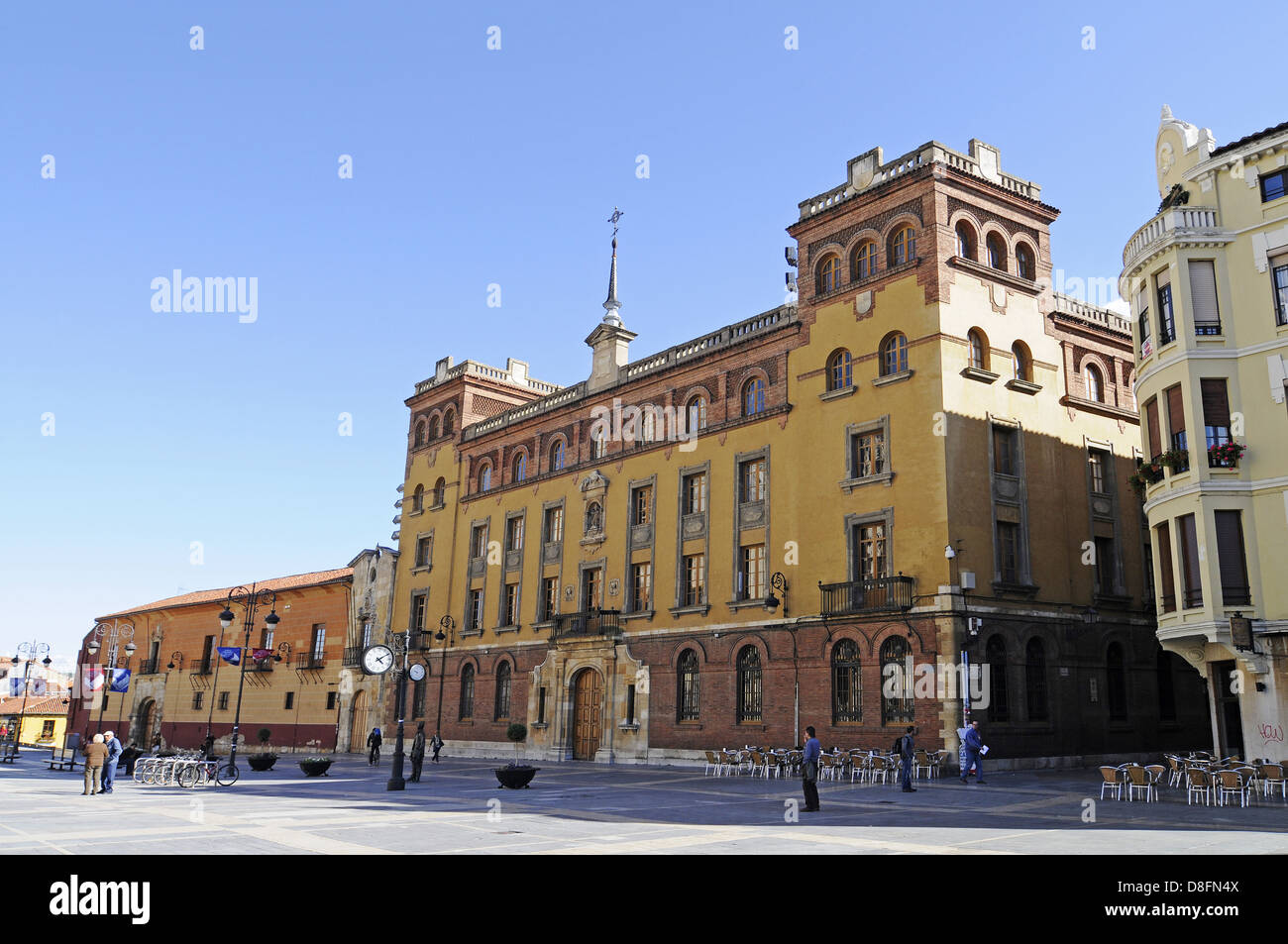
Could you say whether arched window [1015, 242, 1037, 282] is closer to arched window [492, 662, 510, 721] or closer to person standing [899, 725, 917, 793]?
person standing [899, 725, 917, 793]

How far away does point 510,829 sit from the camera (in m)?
14.8

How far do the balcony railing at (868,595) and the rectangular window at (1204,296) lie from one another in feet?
32.4

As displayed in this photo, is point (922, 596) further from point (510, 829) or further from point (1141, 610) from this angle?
point (510, 829)

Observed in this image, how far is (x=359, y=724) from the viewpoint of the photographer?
4919 centimetres

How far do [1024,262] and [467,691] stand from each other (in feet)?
95.8

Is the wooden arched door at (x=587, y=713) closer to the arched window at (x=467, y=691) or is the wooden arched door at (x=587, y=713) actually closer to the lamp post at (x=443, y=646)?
the arched window at (x=467, y=691)

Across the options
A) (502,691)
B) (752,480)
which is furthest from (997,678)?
(502,691)

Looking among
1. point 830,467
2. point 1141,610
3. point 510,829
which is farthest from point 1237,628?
point 510,829

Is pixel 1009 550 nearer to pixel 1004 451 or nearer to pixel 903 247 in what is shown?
pixel 1004 451

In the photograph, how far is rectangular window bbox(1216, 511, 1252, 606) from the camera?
2348 cm

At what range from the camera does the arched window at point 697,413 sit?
36156mm

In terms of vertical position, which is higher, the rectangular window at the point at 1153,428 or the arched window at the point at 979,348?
the arched window at the point at 979,348

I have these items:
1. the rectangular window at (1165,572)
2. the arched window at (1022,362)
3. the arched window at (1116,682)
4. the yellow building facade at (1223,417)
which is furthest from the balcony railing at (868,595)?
the arched window at (1022,362)
